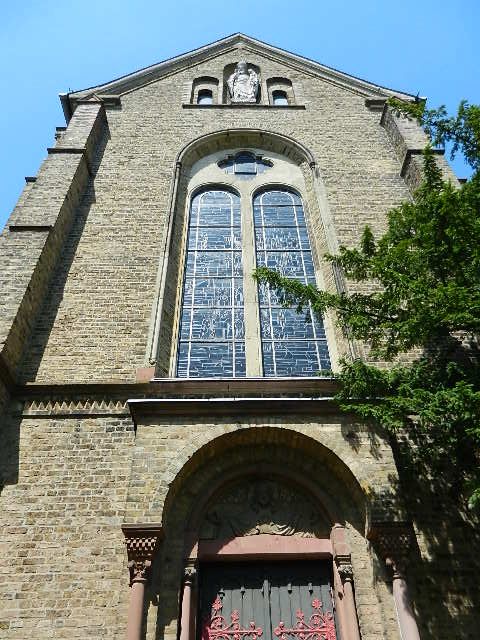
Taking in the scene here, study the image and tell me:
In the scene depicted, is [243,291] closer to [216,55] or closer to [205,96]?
[205,96]

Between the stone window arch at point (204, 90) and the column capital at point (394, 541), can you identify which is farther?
the stone window arch at point (204, 90)

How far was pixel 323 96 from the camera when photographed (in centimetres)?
1548

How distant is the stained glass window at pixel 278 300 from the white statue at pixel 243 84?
446 cm

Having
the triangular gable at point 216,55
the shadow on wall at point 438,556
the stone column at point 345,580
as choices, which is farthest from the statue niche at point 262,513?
the triangular gable at point 216,55

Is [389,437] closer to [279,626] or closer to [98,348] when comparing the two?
[279,626]

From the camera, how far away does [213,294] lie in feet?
32.6

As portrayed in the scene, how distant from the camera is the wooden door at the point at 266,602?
5953mm

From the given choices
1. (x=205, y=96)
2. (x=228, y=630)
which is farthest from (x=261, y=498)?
(x=205, y=96)

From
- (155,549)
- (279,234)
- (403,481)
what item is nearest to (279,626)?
(155,549)

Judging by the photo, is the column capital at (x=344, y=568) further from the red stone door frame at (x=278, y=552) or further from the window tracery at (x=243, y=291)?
the window tracery at (x=243, y=291)

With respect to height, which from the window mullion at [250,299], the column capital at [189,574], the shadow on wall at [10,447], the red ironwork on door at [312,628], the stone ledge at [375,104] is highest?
the stone ledge at [375,104]

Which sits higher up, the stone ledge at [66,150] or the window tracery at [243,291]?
the stone ledge at [66,150]

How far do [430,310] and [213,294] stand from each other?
471 cm

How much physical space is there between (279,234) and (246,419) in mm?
5183
